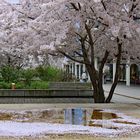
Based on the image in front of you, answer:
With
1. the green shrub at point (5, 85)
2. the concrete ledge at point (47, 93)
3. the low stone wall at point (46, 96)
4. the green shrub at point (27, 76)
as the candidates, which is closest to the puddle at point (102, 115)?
the low stone wall at point (46, 96)

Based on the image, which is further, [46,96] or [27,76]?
[27,76]

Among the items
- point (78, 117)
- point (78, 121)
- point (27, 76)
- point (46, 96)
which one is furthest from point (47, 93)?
point (78, 121)

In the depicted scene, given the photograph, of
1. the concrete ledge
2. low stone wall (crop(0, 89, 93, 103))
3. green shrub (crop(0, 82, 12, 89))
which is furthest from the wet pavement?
green shrub (crop(0, 82, 12, 89))

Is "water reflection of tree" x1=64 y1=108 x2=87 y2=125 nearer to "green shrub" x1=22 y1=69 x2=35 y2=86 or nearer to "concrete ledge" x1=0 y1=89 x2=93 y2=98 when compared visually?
"concrete ledge" x1=0 y1=89 x2=93 y2=98

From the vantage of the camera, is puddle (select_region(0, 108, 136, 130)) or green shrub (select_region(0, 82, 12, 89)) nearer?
puddle (select_region(0, 108, 136, 130))

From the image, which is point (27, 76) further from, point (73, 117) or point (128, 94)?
point (73, 117)

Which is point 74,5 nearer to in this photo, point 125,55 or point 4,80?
point 125,55

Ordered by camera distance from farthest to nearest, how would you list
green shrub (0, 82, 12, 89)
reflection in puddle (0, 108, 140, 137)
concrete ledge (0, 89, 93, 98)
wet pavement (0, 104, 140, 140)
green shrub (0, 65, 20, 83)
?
green shrub (0, 65, 20, 83)
green shrub (0, 82, 12, 89)
concrete ledge (0, 89, 93, 98)
wet pavement (0, 104, 140, 140)
reflection in puddle (0, 108, 140, 137)

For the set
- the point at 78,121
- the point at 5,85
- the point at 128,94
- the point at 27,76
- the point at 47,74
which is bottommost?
the point at 78,121

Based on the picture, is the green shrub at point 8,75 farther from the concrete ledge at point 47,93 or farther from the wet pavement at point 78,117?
the wet pavement at point 78,117

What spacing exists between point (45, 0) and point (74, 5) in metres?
1.21

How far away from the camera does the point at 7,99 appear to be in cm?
2381

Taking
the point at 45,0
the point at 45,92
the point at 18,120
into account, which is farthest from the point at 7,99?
the point at 18,120

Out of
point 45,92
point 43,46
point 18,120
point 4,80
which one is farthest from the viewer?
point 4,80
